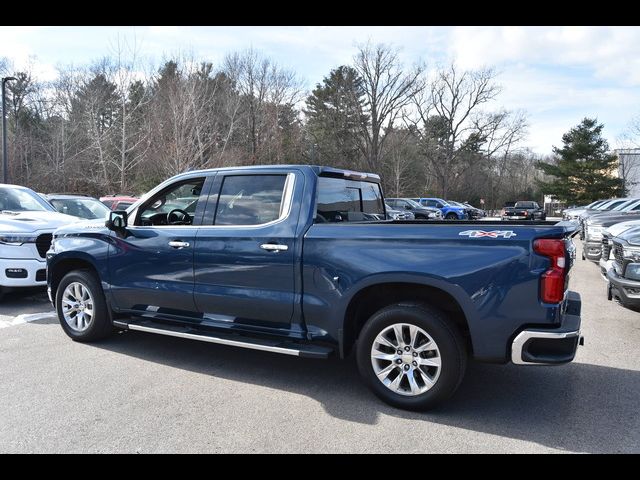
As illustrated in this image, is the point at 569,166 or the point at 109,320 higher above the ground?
the point at 569,166

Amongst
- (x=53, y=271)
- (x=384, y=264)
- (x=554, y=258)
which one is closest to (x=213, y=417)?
(x=384, y=264)

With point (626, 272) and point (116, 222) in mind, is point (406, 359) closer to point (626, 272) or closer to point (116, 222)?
point (116, 222)

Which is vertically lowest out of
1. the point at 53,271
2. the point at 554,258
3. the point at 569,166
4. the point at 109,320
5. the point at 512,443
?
the point at 512,443

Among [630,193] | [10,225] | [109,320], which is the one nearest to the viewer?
[109,320]

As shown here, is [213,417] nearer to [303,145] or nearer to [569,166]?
[303,145]

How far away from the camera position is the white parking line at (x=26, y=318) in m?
6.54

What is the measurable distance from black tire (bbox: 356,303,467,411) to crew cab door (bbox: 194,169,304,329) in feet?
2.47

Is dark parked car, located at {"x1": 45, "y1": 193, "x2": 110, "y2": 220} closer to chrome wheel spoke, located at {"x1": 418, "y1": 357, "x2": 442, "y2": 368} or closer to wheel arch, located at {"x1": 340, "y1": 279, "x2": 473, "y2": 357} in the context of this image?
wheel arch, located at {"x1": 340, "y1": 279, "x2": 473, "y2": 357}

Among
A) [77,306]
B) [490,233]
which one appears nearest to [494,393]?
[490,233]

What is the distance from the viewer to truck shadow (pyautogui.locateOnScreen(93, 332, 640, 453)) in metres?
3.58

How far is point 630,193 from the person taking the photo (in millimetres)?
51594

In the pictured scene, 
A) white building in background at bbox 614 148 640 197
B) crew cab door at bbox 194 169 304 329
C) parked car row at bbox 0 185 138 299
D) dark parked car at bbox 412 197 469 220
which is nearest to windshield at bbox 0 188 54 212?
parked car row at bbox 0 185 138 299

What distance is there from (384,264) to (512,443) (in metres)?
1.54

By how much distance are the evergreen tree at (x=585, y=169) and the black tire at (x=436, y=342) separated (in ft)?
159
